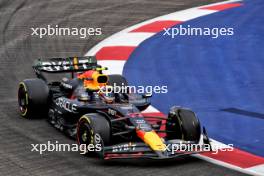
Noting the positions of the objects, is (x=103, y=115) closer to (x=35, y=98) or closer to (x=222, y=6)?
(x=35, y=98)

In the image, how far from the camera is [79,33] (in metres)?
18.3

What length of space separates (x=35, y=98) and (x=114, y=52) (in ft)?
15.7

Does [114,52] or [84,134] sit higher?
[114,52]

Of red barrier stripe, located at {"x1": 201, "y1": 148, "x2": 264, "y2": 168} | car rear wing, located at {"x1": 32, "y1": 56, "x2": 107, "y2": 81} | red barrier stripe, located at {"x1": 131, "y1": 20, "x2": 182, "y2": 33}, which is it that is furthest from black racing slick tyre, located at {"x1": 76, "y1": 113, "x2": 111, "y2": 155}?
red barrier stripe, located at {"x1": 131, "y1": 20, "x2": 182, "y2": 33}

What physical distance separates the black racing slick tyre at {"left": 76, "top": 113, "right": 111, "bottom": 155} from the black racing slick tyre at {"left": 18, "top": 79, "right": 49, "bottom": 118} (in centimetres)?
191

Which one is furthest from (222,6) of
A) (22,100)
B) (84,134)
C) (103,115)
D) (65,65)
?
(84,134)

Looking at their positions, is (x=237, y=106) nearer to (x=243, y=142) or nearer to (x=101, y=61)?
(x=243, y=142)

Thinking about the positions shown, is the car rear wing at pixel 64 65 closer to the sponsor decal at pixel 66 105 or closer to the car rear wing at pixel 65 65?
the car rear wing at pixel 65 65

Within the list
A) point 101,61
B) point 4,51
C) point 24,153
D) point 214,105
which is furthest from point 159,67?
point 24,153

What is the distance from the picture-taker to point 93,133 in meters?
9.88

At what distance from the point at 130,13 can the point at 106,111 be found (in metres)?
9.86

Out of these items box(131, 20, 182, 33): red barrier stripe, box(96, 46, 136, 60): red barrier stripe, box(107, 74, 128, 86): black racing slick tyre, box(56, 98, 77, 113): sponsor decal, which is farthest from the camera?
box(131, 20, 182, 33): red barrier stripe

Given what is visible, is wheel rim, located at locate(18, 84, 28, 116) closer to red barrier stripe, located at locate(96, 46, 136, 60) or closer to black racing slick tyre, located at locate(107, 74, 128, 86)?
black racing slick tyre, located at locate(107, 74, 128, 86)

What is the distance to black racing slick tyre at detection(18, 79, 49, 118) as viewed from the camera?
12.1 meters
